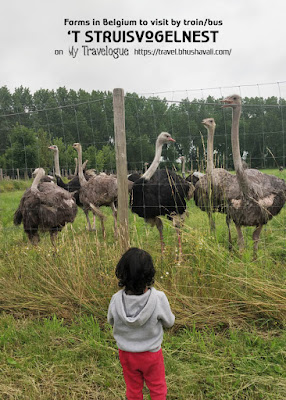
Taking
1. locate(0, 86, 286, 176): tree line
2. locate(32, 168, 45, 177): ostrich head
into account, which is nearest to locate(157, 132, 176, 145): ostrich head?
locate(0, 86, 286, 176): tree line

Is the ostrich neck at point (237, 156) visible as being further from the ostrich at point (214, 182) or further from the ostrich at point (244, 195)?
the ostrich at point (214, 182)

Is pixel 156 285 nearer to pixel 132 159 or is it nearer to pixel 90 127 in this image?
pixel 132 159

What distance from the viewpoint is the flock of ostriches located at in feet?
14.4

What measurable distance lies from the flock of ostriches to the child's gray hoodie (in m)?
1.93

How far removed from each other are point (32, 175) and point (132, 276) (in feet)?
14.2

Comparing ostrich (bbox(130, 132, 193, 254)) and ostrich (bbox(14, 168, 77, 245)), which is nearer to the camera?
ostrich (bbox(130, 132, 193, 254))

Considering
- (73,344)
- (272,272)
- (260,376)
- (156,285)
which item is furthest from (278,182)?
(73,344)

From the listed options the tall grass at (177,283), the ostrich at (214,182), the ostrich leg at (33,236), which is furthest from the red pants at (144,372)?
the ostrich leg at (33,236)

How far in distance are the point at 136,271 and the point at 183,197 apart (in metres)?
3.56

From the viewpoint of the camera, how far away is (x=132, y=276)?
1.87 m

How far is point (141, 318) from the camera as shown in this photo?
1.83m

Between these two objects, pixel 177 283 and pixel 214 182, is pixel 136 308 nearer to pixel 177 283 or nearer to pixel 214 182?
pixel 177 283

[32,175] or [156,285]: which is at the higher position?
[32,175]

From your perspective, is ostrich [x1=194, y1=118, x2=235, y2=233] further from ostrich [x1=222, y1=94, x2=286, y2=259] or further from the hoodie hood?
the hoodie hood
